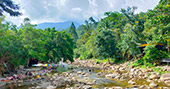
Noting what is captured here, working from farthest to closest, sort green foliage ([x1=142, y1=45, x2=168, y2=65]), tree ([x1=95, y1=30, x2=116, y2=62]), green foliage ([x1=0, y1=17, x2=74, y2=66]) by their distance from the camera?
tree ([x1=95, y1=30, x2=116, y2=62]) < green foliage ([x1=142, y1=45, x2=168, y2=65]) < green foliage ([x1=0, y1=17, x2=74, y2=66])

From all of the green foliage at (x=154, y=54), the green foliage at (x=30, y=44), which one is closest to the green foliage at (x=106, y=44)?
the green foliage at (x=30, y=44)

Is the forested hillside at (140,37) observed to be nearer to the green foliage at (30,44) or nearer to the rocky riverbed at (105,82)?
the rocky riverbed at (105,82)

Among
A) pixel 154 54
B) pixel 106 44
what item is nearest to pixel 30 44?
pixel 106 44

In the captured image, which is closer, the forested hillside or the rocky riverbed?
the rocky riverbed

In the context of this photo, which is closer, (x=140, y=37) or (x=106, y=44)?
(x=140, y=37)

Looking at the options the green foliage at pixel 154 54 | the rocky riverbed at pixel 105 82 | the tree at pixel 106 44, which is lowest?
the rocky riverbed at pixel 105 82

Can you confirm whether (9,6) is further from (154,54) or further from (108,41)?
(108,41)

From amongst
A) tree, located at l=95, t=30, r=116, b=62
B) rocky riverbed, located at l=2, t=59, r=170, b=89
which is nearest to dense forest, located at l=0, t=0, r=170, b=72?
tree, located at l=95, t=30, r=116, b=62

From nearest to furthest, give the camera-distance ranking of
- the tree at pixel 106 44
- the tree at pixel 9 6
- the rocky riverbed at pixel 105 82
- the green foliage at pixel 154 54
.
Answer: the tree at pixel 9 6, the rocky riverbed at pixel 105 82, the green foliage at pixel 154 54, the tree at pixel 106 44

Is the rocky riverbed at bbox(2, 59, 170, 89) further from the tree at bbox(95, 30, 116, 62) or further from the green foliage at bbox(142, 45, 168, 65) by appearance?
the tree at bbox(95, 30, 116, 62)

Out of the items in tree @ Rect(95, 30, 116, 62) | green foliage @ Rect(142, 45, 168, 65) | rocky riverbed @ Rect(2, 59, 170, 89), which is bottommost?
rocky riverbed @ Rect(2, 59, 170, 89)

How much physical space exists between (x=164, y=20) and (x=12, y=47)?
18.1 metres

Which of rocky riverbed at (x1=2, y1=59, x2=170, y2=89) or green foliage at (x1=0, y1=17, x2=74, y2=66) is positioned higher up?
green foliage at (x1=0, y1=17, x2=74, y2=66)

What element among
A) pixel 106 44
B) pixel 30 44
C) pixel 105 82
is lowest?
pixel 105 82
